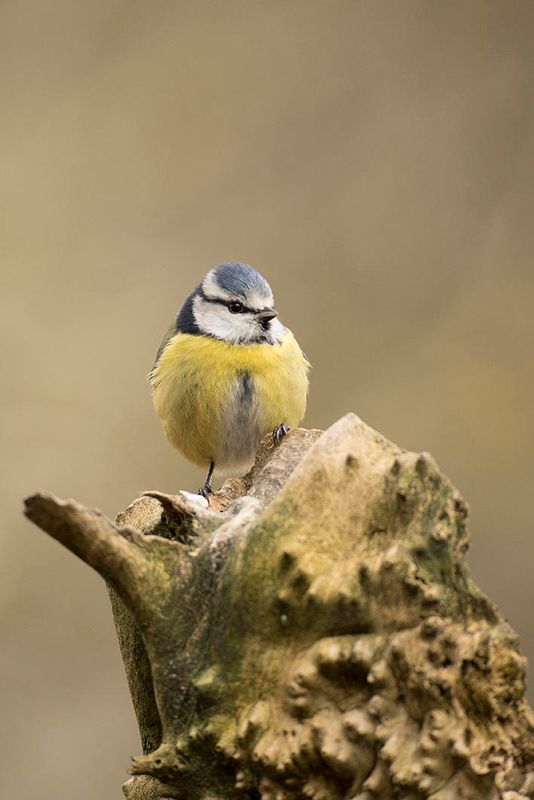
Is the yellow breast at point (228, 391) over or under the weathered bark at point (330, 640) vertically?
over

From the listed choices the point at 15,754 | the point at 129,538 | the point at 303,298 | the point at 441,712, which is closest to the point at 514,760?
the point at 441,712

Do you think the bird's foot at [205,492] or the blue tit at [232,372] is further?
the blue tit at [232,372]

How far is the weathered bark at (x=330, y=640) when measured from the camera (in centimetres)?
70

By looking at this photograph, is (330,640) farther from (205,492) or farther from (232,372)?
(232,372)

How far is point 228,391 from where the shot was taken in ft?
6.18

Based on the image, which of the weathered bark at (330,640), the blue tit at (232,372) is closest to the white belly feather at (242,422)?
the blue tit at (232,372)

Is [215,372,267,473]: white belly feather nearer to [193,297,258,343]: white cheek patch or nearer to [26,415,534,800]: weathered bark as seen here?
[193,297,258,343]: white cheek patch

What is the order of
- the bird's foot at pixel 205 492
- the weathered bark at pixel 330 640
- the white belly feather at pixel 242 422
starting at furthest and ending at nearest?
the white belly feather at pixel 242 422, the bird's foot at pixel 205 492, the weathered bark at pixel 330 640

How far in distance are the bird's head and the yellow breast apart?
2 cm

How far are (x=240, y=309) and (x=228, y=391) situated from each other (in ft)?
0.50

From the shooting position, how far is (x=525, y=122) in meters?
2.70

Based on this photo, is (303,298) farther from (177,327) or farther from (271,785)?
(271,785)

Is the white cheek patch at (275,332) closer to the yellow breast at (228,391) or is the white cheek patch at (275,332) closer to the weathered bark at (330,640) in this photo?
the yellow breast at (228,391)

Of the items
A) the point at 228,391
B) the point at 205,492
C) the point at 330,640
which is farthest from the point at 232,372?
the point at 330,640
